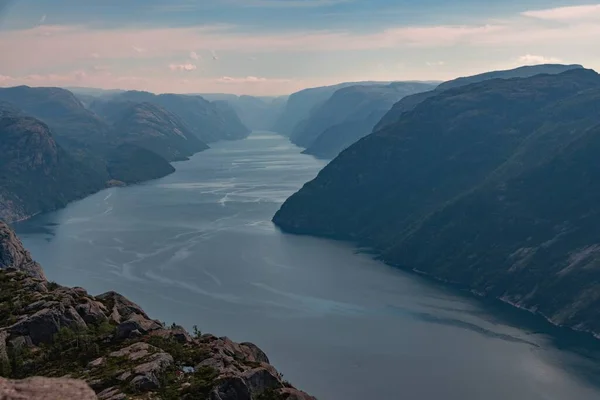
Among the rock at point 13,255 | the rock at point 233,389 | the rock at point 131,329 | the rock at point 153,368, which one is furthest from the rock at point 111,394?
the rock at point 13,255

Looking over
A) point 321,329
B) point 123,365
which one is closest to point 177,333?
point 123,365

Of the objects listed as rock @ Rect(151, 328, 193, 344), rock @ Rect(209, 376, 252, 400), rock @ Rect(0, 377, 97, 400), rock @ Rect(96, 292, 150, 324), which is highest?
rock @ Rect(0, 377, 97, 400)

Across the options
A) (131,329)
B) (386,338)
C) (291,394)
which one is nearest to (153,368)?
(291,394)

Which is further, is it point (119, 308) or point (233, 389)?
point (119, 308)

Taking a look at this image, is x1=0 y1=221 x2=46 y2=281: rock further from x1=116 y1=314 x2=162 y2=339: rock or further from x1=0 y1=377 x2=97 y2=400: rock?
x1=0 y1=377 x2=97 y2=400: rock

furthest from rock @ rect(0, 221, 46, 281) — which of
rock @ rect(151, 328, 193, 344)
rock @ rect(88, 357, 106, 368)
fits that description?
rock @ rect(88, 357, 106, 368)

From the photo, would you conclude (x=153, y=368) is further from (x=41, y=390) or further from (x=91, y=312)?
(x=41, y=390)
